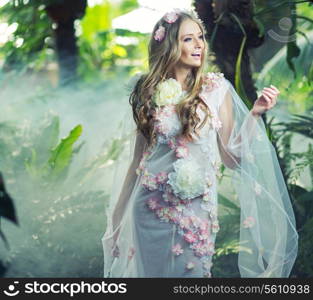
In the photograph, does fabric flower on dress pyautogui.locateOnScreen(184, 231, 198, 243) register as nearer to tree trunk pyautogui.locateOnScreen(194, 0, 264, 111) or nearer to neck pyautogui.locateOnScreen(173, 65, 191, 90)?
neck pyautogui.locateOnScreen(173, 65, 191, 90)

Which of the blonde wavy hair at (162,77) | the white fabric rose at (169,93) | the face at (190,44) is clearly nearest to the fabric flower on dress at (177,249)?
the blonde wavy hair at (162,77)

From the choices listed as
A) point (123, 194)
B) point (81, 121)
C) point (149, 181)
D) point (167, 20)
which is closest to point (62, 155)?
point (81, 121)

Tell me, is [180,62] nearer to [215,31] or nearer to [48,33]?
[215,31]

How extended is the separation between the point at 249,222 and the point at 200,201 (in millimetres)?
281

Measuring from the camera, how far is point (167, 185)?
96.8 inches

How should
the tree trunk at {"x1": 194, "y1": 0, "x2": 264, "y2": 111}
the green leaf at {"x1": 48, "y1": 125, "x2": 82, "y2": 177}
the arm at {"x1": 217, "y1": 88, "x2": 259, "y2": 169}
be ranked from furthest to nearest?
1. the green leaf at {"x1": 48, "y1": 125, "x2": 82, "y2": 177}
2. the tree trunk at {"x1": 194, "y1": 0, "x2": 264, "y2": 111}
3. the arm at {"x1": 217, "y1": 88, "x2": 259, "y2": 169}

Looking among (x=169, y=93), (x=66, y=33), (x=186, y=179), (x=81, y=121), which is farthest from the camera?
(x=81, y=121)

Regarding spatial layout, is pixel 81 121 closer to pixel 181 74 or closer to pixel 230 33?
pixel 230 33

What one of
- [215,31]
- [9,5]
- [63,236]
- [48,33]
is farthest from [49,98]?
[215,31]

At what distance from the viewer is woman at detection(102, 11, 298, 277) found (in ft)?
8.00

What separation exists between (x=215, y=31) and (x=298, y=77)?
791mm

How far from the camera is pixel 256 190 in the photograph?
258cm

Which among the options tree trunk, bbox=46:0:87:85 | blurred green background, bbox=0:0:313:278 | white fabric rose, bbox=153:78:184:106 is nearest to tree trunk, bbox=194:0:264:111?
blurred green background, bbox=0:0:313:278

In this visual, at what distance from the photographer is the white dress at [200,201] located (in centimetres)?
244
